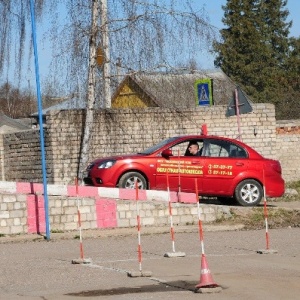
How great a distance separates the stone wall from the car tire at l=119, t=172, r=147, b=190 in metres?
4.98

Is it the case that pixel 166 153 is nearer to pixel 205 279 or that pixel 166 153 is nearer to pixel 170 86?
pixel 170 86

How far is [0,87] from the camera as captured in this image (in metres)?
25.6

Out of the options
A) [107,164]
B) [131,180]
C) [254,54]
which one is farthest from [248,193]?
[254,54]

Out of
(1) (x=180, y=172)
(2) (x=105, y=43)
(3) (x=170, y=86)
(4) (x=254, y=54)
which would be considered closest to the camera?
(1) (x=180, y=172)

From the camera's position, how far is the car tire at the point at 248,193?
22500mm

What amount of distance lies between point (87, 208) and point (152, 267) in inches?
220

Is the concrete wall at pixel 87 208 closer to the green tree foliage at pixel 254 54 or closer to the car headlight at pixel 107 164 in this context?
the car headlight at pixel 107 164

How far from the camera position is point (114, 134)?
27.5m

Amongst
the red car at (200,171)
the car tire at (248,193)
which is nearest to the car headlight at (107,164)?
the red car at (200,171)

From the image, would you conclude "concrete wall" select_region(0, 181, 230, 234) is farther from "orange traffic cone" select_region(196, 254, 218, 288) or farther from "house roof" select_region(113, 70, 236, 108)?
"orange traffic cone" select_region(196, 254, 218, 288)

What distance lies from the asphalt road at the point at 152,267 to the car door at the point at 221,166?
3.71m

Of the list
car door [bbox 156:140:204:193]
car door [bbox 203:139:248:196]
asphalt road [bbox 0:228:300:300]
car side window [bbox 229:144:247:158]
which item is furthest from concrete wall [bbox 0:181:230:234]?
car side window [bbox 229:144:247:158]

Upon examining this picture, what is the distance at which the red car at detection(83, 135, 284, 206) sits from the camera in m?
22.0

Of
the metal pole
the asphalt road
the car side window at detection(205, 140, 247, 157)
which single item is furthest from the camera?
the metal pole
